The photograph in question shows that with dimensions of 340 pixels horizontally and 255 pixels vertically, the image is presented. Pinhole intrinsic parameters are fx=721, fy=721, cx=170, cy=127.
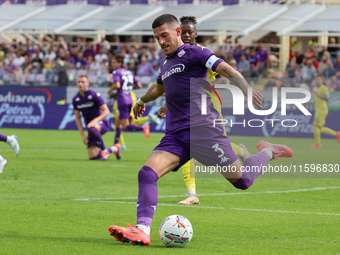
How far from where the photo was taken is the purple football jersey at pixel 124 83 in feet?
61.3

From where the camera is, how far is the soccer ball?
6.72m

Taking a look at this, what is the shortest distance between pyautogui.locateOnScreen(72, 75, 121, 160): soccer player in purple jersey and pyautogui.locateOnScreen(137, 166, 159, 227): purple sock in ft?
30.1

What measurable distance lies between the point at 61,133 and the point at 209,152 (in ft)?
68.4

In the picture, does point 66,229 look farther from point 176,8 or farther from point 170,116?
point 176,8

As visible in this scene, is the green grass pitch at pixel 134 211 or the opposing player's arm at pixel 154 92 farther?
the opposing player's arm at pixel 154 92

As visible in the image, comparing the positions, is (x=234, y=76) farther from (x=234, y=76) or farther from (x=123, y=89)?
(x=123, y=89)

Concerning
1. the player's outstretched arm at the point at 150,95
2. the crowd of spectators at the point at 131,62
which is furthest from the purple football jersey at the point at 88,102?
the crowd of spectators at the point at 131,62

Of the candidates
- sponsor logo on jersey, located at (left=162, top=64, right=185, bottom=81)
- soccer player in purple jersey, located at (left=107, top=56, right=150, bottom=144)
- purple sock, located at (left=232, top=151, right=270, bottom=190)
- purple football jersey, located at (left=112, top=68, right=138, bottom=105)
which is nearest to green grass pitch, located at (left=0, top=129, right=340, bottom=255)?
purple sock, located at (left=232, top=151, right=270, bottom=190)

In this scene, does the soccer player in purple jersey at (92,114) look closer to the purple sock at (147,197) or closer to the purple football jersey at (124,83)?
the purple football jersey at (124,83)

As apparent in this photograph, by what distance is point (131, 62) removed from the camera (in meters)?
30.7

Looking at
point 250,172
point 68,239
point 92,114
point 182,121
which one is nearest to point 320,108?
point 92,114

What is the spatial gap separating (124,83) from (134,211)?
399 inches

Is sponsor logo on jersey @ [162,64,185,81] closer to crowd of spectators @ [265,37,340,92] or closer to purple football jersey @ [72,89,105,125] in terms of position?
purple football jersey @ [72,89,105,125]

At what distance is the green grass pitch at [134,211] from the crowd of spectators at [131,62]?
12234mm
